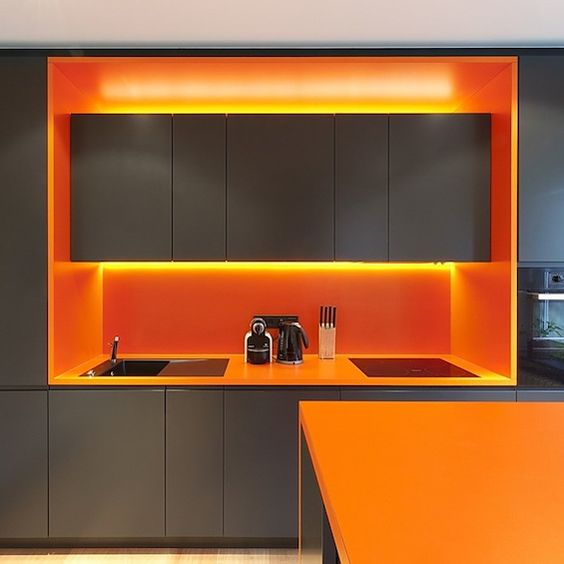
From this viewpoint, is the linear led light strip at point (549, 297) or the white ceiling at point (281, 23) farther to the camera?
the linear led light strip at point (549, 297)

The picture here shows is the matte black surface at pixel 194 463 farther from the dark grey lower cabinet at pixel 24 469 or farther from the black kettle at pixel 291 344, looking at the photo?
the dark grey lower cabinet at pixel 24 469

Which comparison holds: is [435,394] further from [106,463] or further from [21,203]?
[21,203]

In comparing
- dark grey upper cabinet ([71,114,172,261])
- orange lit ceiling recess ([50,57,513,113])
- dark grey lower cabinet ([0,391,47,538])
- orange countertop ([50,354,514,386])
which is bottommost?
dark grey lower cabinet ([0,391,47,538])

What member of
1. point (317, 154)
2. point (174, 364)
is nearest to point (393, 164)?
point (317, 154)

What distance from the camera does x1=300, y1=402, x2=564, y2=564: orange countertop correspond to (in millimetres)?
687

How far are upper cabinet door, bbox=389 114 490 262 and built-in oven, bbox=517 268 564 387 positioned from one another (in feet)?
1.00

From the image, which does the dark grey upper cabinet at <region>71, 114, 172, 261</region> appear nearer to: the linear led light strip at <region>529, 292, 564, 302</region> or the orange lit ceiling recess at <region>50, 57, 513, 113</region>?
the orange lit ceiling recess at <region>50, 57, 513, 113</region>

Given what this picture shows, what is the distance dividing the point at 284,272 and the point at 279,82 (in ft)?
3.56

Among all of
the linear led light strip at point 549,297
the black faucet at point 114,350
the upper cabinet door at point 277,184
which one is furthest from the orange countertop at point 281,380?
the upper cabinet door at point 277,184

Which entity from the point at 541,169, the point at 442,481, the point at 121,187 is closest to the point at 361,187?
the point at 541,169

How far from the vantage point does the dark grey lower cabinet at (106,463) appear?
7.52ft

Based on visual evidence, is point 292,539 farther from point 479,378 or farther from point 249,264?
point 249,264

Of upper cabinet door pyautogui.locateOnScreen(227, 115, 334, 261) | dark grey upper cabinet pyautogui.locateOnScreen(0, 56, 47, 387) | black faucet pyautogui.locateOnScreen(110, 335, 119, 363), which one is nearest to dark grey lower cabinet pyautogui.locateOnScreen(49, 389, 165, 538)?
dark grey upper cabinet pyautogui.locateOnScreen(0, 56, 47, 387)

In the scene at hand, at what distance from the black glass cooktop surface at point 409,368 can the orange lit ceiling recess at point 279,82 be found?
4.83 feet
